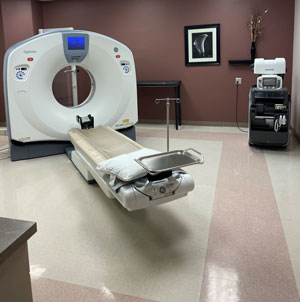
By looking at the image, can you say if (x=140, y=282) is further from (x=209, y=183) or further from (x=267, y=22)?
(x=267, y=22)

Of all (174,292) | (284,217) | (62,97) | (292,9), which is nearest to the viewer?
(174,292)

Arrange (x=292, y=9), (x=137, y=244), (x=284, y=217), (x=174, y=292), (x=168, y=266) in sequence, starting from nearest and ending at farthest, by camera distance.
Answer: (x=174, y=292)
(x=168, y=266)
(x=137, y=244)
(x=284, y=217)
(x=292, y=9)

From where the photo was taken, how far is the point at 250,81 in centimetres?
555

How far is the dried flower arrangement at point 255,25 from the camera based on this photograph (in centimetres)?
525

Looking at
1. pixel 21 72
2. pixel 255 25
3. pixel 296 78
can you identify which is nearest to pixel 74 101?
pixel 21 72

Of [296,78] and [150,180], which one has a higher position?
[296,78]

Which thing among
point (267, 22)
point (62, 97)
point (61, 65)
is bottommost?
point (62, 97)

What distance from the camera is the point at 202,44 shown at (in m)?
5.64

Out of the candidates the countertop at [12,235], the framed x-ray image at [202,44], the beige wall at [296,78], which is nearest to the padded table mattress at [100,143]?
the countertop at [12,235]

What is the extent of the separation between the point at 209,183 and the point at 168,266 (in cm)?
138

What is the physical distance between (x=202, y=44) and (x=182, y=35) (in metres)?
0.36

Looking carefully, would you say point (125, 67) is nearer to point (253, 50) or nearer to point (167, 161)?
point (253, 50)

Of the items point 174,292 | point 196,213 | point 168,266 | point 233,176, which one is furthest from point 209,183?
point 174,292

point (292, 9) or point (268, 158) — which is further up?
point (292, 9)
